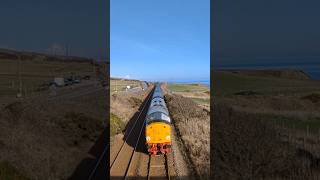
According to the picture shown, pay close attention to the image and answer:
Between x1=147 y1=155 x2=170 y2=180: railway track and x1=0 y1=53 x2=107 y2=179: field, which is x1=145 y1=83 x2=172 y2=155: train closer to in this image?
x1=147 y1=155 x2=170 y2=180: railway track

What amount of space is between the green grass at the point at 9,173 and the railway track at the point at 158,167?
5.63 meters

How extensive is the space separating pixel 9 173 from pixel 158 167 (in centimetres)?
695

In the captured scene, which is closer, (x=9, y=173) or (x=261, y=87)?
(x=9, y=173)

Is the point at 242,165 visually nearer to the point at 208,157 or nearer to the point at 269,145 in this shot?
the point at 208,157

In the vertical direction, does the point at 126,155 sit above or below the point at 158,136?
below

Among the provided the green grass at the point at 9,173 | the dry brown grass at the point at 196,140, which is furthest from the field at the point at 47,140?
the dry brown grass at the point at 196,140

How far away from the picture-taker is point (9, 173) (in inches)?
702

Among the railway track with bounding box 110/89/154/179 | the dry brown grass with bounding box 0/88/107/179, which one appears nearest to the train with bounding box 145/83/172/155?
the railway track with bounding box 110/89/154/179

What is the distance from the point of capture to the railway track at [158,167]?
18.4 metres

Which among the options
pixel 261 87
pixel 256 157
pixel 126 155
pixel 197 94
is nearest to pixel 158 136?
pixel 126 155

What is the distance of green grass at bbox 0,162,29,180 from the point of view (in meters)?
17.4

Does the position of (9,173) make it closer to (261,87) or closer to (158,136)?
(158,136)

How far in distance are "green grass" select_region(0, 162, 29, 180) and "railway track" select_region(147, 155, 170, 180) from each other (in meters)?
5.63

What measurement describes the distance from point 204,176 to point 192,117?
2072cm
